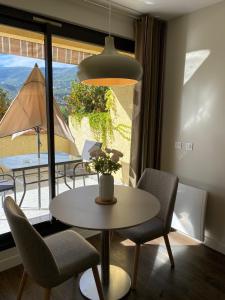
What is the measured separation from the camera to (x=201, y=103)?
106 inches

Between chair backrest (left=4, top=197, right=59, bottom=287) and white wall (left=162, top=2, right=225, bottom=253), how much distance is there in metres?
1.89

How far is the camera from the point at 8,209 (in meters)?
1.47

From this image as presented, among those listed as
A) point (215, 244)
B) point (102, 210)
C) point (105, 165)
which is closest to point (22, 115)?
point (105, 165)

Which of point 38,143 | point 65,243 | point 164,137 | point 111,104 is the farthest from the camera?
point 111,104

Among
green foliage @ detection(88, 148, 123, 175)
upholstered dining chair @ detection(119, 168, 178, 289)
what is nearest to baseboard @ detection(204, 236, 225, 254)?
upholstered dining chair @ detection(119, 168, 178, 289)

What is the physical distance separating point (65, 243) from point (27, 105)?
56.4 inches

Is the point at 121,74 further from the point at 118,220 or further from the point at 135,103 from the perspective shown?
the point at 135,103

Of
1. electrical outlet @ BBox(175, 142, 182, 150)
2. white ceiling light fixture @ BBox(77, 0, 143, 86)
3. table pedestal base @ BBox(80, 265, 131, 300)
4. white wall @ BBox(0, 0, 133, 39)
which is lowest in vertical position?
table pedestal base @ BBox(80, 265, 131, 300)

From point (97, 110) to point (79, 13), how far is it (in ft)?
4.88

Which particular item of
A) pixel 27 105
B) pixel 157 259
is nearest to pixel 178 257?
pixel 157 259

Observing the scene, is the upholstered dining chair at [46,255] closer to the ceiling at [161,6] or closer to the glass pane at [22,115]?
the glass pane at [22,115]

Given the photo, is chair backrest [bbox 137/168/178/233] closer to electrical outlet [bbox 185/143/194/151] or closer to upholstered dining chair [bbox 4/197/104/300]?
electrical outlet [bbox 185/143/194/151]

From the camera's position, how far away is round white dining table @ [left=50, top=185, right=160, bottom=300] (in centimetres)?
164

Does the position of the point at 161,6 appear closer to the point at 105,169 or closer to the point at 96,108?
the point at 96,108
